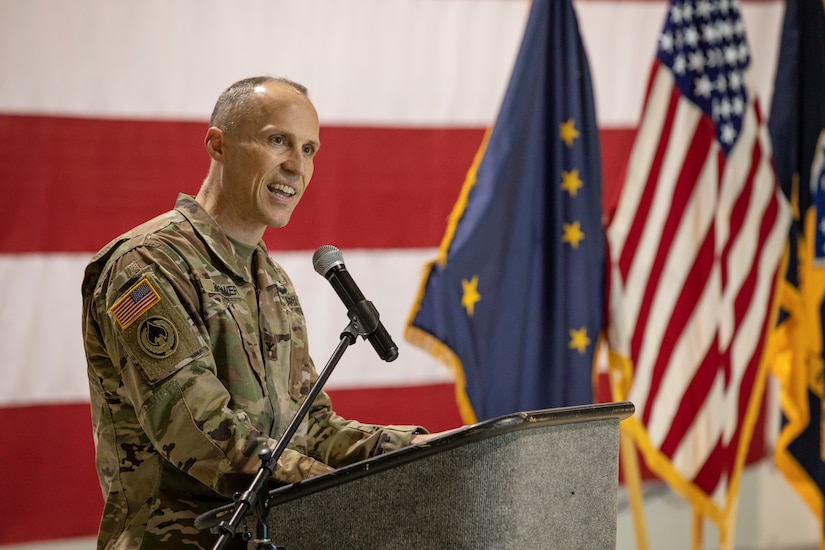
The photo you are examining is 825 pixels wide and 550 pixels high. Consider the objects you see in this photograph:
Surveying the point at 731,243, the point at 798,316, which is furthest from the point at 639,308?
the point at 798,316

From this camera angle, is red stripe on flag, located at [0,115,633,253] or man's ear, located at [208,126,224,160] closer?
man's ear, located at [208,126,224,160]

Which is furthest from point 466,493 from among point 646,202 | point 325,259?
point 646,202

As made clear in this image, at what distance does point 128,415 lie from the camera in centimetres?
144

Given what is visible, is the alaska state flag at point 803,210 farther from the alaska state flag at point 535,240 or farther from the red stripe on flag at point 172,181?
the red stripe on flag at point 172,181

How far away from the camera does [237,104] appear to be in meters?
1.59

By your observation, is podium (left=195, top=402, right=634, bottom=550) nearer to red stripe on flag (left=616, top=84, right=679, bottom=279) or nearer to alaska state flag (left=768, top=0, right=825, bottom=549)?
red stripe on flag (left=616, top=84, right=679, bottom=279)

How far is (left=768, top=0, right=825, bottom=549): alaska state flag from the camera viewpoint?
10.3ft

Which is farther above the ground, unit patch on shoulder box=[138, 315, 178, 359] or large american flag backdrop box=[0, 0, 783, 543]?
large american flag backdrop box=[0, 0, 783, 543]

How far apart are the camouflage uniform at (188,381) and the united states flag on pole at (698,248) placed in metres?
1.56

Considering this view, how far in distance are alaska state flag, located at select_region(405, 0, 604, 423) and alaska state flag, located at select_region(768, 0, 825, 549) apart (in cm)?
72

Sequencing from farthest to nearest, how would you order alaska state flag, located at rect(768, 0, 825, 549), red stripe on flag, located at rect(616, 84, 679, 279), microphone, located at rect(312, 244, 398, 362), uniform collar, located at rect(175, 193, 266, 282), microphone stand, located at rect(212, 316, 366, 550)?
alaska state flag, located at rect(768, 0, 825, 549) < red stripe on flag, located at rect(616, 84, 679, 279) < uniform collar, located at rect(175, 193, 266, 282) < microphone, located at rect(312, 244, 398, 362) < microphone stand, located at rect(212, 316, 366, 550)

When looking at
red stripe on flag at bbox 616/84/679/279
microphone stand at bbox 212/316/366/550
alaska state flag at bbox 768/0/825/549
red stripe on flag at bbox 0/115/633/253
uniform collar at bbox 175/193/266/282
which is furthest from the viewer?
alaska state flag at bbox 768/0/825/549

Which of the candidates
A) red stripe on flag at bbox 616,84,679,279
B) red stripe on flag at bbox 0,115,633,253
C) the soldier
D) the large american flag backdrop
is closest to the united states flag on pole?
red stripe on flag at bbox 616,84,679,279

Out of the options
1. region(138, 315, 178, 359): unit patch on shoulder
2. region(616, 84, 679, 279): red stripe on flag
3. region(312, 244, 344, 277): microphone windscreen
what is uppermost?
region(616, 84, 679, 279): red stripe on flag
